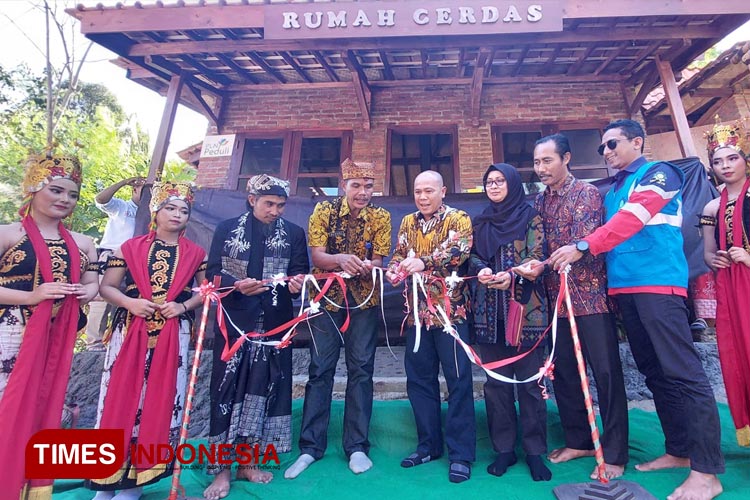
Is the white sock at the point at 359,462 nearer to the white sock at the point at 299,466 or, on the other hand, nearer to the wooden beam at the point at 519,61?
the white sock at the point at 299,466

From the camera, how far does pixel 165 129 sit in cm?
530

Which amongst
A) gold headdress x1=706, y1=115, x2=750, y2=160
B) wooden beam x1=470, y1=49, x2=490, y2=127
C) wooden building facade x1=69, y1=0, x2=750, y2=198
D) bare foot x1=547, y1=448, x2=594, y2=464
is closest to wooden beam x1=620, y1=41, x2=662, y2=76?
wooden building facade x1=69, y1=0, x2=750, y2=198

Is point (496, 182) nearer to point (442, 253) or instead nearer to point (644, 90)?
point (442, 253)

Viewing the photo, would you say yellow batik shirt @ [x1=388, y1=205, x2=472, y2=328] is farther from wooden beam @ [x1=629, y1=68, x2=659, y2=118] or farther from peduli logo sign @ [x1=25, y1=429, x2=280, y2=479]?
wooden beam @ [x1=629, y1=68, x2=659, y2=118]

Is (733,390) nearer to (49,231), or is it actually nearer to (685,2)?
(685,2)

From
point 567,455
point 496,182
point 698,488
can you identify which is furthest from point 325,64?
point 698,488

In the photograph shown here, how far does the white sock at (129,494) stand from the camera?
2270 millimetres

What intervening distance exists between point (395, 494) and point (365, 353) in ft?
2.83

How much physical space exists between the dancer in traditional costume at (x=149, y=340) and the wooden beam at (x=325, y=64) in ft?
11.2

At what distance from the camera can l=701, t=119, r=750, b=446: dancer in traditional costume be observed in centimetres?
243

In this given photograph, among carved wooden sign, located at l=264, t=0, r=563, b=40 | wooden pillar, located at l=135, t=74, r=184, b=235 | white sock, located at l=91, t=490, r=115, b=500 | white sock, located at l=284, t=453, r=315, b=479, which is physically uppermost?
carved wooden sign, located at l=264, t=0, r=563, b=40

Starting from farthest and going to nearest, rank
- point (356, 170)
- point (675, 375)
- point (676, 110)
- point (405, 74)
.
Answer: point (405, 74)
point (676, 110)
point (356, 170)
point (675, 375)

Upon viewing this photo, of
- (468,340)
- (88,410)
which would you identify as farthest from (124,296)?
(88,410)

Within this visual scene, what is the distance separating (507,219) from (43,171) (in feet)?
9.95
